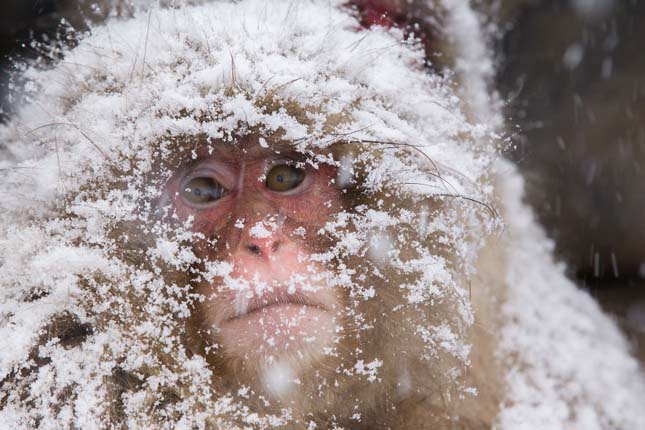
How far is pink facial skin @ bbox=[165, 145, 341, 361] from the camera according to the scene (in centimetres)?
180

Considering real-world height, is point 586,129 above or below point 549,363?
above

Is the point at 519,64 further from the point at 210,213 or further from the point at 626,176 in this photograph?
the point at 210,213

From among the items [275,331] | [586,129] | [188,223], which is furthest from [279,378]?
[586,129]

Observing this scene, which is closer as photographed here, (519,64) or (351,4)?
(351,4)

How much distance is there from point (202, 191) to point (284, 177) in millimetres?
253

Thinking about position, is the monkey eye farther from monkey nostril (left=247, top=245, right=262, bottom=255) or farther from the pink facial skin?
monkey nostril (left=247, top=245, right=262, bottom=255)

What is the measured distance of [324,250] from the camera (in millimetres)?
1885

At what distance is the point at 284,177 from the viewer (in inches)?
77.7

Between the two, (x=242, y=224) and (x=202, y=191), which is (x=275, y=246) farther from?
(x=202, y=191)

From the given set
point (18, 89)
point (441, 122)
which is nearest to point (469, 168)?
point (441, 122)

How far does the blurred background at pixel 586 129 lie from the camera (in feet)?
9.46

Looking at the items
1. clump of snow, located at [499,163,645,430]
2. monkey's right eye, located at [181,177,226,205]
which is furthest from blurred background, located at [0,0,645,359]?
monkey's right eye, located at [181,177,226,205]

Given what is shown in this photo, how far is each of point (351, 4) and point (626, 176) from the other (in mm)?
1861

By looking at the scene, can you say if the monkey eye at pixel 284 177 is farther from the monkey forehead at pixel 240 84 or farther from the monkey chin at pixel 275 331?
the monkey chin at pixel 275 331
